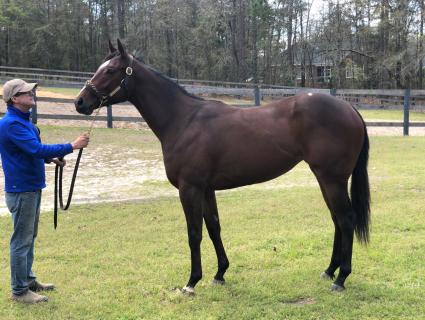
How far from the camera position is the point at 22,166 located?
141 inches

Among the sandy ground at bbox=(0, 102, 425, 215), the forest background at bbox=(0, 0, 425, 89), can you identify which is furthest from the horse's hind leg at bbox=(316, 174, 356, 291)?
the forest background at bbox=(0, 0, 425, 89)

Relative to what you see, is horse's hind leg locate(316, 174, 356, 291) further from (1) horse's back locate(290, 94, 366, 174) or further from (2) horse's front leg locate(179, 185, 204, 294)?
(2) horse's front leg locate(179, 185, 204, 294)

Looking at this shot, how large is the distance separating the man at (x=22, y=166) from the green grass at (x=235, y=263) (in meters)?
0.30

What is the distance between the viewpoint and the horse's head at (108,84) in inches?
156

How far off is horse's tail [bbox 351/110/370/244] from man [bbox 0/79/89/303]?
2.46 meters

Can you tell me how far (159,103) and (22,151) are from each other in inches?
50.3

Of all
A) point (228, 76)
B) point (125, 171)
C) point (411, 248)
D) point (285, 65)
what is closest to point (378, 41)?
point (285, 65)

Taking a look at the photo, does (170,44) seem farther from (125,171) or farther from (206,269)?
(206,269)

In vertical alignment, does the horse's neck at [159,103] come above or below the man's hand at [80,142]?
above

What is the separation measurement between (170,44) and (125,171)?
1399 inches

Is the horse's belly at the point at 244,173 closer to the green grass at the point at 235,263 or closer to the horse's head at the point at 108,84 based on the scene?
the green grass at the point at 235,263

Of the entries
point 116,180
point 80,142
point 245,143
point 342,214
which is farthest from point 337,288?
point 116,180

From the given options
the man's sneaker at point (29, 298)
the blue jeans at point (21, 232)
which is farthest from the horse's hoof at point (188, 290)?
the blue jeans at point (21, 232)

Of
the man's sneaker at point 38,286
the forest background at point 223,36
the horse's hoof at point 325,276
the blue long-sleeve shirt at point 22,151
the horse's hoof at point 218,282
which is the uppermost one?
the forest background at point 223,36
